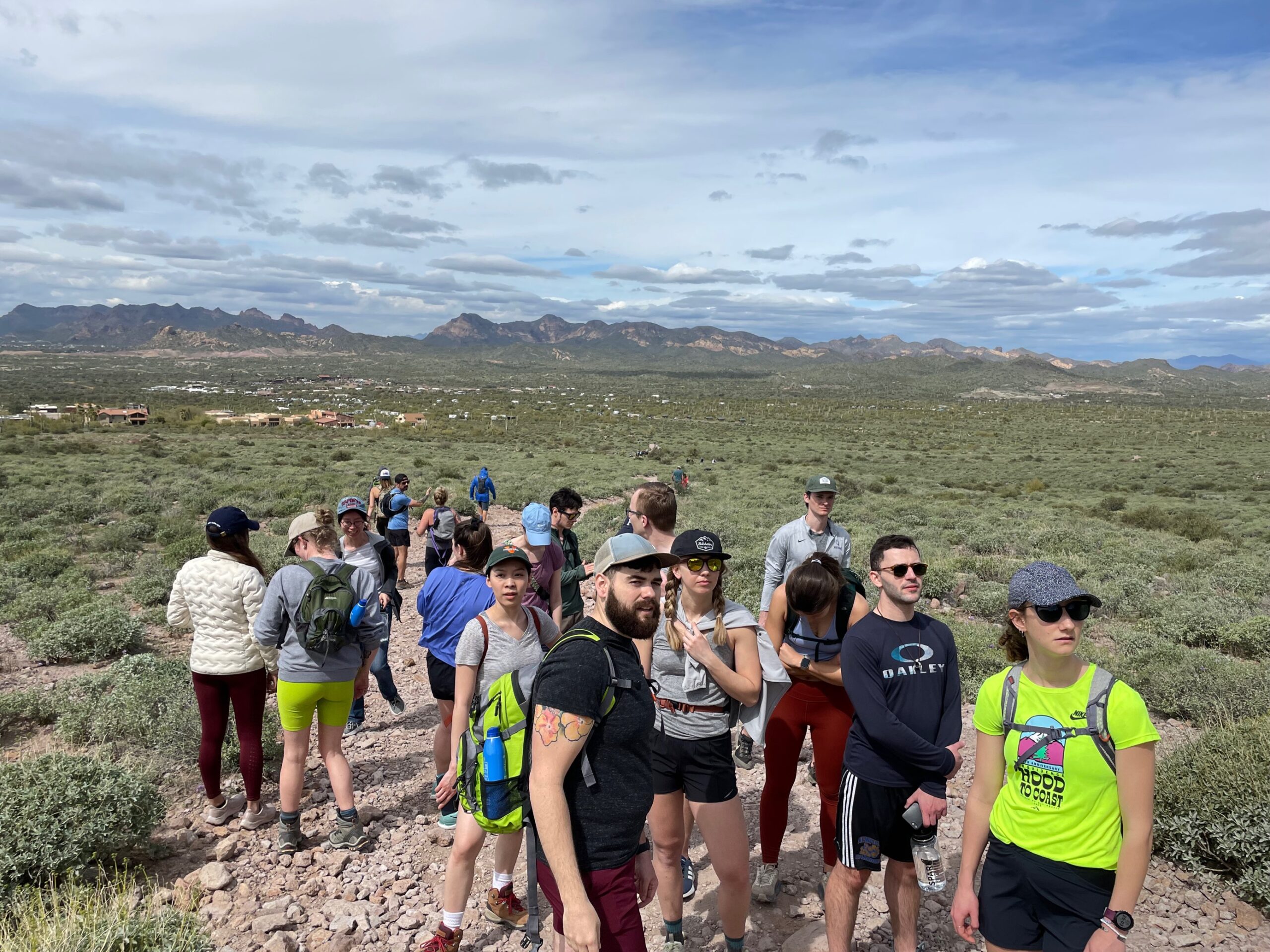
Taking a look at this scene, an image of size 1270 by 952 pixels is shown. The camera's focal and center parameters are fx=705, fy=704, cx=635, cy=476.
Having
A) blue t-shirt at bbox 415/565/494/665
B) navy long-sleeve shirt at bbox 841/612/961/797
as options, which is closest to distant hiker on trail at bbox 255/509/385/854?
blue t-shirt at bbox 415/565/494/665

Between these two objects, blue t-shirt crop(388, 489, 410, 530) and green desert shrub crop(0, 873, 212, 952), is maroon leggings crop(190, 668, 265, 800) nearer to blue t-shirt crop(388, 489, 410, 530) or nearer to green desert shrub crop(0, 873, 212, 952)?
green desert shrub crop(0, 873, 212, 952)

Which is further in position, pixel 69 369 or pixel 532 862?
pixel 69 369

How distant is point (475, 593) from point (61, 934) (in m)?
2.12

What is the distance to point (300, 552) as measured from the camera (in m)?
4.04

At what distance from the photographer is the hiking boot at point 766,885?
3619 mm

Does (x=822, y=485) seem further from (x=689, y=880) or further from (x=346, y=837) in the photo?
(x=346, y=837)

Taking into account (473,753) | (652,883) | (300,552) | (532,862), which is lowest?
(652,883)

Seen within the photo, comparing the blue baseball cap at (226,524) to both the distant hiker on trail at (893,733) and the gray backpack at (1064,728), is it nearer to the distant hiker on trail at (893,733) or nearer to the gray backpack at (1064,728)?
the distant hiker on trail at (893,733)

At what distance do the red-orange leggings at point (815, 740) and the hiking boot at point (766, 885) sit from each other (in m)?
0.37

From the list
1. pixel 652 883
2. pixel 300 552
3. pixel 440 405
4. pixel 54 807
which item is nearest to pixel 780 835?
pixel 652 883

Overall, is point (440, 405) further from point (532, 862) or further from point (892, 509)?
point (532, 862)

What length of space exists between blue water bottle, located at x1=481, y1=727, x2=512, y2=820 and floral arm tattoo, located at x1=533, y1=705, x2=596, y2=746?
41 cm

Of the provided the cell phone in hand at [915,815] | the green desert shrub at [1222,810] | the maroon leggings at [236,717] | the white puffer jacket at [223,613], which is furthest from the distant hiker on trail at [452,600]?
the green desert shrub at [1222,810]

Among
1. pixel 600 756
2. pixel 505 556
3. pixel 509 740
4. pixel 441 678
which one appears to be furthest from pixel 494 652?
pixel 600 756
